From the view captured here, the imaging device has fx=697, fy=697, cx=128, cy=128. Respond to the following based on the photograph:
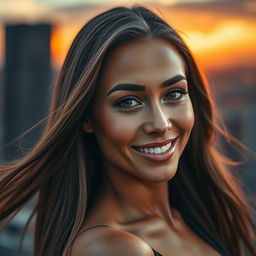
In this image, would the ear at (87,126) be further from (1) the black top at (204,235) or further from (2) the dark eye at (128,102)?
(1) the black top at (204,235)

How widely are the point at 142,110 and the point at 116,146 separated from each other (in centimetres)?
14

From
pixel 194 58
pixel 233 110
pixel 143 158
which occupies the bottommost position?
pixel 233 110

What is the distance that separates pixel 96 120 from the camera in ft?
7.30

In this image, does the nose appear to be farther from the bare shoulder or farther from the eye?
the bare shoulder

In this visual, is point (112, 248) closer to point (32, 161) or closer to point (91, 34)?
point (32, 161)

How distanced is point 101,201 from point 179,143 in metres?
0.32

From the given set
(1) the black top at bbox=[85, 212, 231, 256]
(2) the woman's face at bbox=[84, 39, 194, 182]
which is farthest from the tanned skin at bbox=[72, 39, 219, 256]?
(1) the black top at bbox=[85, 212, 231, 256]

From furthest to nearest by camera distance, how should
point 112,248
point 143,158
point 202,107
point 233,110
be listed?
point 233,110
point 202,107
point 143,158
point 112,248

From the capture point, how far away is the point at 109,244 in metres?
2.06

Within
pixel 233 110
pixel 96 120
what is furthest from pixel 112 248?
pixel 233 110

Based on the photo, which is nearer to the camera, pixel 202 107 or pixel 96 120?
pixel 96 120

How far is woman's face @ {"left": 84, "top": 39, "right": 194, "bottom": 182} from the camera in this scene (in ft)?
7.02

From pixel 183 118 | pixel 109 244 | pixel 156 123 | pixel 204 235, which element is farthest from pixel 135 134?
pixel 204 235

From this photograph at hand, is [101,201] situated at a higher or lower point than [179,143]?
lower
